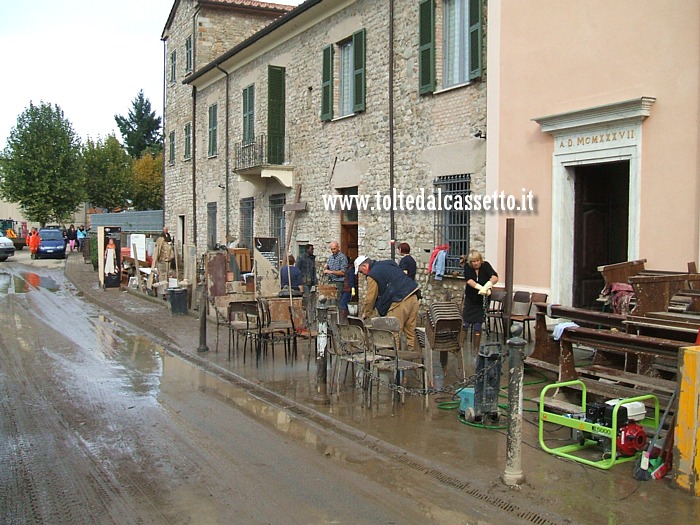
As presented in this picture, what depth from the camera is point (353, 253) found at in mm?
18016

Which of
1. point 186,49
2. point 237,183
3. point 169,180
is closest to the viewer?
point 237,183

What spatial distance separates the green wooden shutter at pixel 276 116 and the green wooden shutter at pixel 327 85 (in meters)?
2.59

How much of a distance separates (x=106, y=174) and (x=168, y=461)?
50.4m

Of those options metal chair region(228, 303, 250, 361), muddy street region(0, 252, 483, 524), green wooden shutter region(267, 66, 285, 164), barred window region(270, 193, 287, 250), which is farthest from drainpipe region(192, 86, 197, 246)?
muddy street region(0, 252, 483, 524)

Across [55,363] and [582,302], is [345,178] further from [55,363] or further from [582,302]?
[55,363]

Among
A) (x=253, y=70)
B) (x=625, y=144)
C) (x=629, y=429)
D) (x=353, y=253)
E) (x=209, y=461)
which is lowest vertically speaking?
(x=209, y=461)

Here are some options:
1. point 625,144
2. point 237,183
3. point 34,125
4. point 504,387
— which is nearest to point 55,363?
point 504,387

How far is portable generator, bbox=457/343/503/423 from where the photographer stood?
696 centimetres

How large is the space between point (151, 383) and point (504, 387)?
186 inches

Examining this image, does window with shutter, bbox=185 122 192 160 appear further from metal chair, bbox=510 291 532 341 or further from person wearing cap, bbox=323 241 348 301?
metal chair, bbox=510 291 532 341

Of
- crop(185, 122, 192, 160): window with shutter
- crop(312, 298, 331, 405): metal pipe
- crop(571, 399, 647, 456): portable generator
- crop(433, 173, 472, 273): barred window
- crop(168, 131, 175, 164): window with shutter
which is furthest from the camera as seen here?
crop(168, 131, 175, 164): window with shutter

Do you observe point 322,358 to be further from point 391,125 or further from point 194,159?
point 194,159

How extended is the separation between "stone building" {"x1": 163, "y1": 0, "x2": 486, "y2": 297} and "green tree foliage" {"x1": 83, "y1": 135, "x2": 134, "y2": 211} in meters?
27.5

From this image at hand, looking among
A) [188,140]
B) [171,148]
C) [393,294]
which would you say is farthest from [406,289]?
[171,148]
